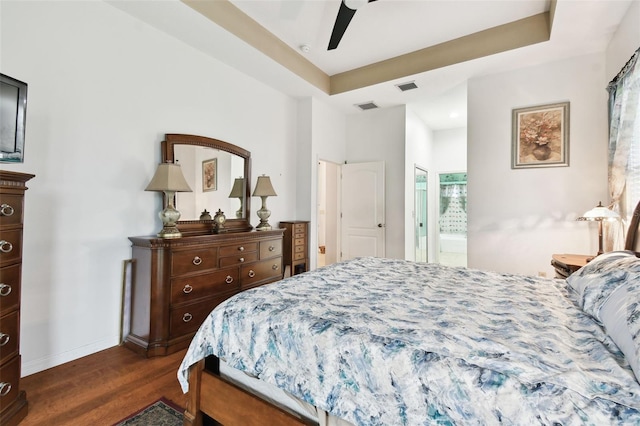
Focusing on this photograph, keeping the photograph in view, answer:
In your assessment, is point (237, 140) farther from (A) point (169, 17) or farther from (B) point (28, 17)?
(B) point (28, 17)

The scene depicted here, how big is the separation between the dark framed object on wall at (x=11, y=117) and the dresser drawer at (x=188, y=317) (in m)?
1.51

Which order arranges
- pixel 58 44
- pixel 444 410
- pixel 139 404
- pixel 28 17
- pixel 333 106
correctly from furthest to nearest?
pixel 333 106, pixel 58 44, pixel 28 17, pixel 139 404, pixel 444 410

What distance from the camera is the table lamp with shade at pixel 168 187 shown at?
8.58ft

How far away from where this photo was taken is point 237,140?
12.3 feet

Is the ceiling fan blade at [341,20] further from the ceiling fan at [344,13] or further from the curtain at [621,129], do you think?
the curtain at [621,129]

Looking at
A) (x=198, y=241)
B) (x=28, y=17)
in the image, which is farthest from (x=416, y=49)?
(x=28, y=17)

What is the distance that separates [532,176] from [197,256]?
12.3ft

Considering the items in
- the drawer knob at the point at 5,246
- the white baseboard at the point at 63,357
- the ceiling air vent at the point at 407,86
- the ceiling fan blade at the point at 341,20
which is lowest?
the white baseboard at the point at 63,357

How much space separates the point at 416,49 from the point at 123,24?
3129 millimetres

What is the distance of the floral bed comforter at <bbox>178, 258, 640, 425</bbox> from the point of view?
2.71ft

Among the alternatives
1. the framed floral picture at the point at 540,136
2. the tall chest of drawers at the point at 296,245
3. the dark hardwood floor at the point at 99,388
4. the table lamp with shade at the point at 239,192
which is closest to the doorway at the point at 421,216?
the framed floral picture at the point at 540,136

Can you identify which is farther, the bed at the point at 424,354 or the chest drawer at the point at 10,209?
the chest drawer at the point at 10,209

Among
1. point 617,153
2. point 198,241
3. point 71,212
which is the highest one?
point 617,153

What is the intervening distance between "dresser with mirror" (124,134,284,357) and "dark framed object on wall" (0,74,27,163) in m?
0.98
